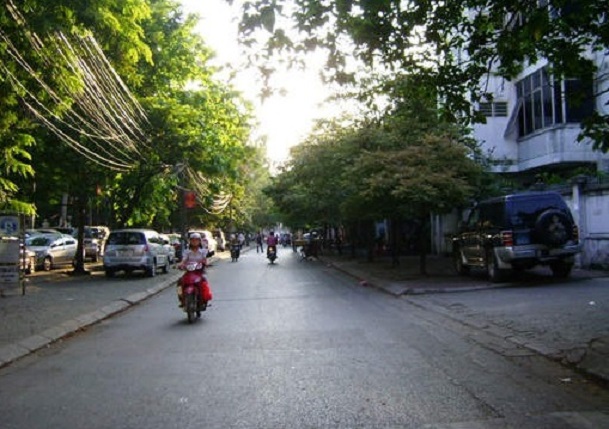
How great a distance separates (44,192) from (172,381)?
64.1 ft

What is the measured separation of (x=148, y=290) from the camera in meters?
19.6

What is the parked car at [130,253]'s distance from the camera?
24.4 metres

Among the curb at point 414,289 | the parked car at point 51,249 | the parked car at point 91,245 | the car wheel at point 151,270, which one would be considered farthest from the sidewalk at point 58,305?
the parked car at point 91,245

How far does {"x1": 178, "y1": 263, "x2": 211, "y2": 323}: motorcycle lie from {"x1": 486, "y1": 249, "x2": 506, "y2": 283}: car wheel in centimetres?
794

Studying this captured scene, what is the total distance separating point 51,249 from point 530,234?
2112 centimetres

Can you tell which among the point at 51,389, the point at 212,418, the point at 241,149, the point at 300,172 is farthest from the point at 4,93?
the point at 300,172

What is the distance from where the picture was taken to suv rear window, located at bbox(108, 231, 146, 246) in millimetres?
24750

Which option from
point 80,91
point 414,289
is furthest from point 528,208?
point 80,91

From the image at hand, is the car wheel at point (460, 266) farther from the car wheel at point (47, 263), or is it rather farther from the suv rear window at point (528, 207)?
the car wheel at point (47, 263)

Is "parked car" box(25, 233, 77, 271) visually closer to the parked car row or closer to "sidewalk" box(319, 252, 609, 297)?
the parked car row

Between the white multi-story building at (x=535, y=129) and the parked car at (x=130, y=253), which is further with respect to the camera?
the white multi-story building at (x=535, y=129)

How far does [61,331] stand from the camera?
11.4 meters

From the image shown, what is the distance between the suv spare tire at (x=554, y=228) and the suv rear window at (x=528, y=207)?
0.42m

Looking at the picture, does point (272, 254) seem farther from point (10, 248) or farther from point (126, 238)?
point (10, 248)
